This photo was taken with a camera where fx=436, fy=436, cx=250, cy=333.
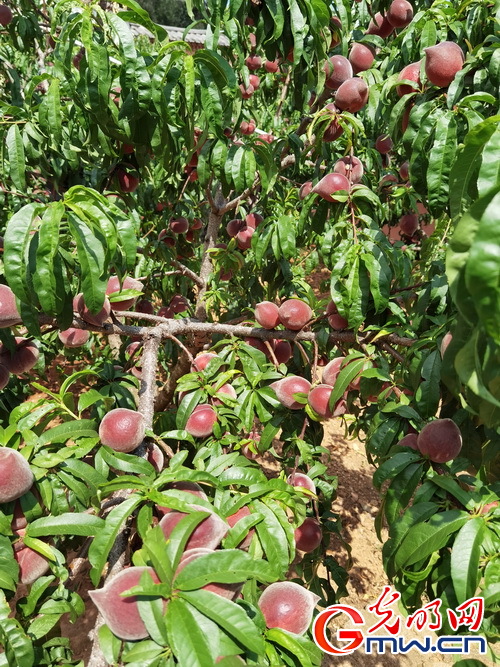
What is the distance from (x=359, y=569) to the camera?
2926mm

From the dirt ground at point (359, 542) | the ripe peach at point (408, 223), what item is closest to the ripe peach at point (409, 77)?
the ripe peach at point (408, 223)

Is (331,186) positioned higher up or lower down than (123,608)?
higher up

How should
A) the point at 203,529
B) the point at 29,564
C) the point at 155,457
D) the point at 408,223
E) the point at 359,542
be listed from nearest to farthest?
the point at 203,529
the point at 29,564
the point at 155,457
the point at 408,223
the point at 359,542

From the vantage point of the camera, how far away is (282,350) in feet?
6.08

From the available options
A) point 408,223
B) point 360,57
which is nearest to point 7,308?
point 360,57

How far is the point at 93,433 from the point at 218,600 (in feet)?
1.82

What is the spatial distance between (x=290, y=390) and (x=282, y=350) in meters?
0.42

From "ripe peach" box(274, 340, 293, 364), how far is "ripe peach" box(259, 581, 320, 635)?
1018 mm

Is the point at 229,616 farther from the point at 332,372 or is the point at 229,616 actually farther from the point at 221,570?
the point at 332,372

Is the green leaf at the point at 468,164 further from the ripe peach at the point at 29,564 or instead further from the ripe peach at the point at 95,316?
the ripe peach at the point at 29,564

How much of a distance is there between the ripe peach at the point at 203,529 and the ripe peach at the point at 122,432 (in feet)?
0.94

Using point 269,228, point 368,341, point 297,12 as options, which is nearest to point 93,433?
point 368,341

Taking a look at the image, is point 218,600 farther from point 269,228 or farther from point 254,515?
point 269,228

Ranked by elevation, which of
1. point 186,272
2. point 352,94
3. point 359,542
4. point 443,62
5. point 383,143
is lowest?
point 359,542
